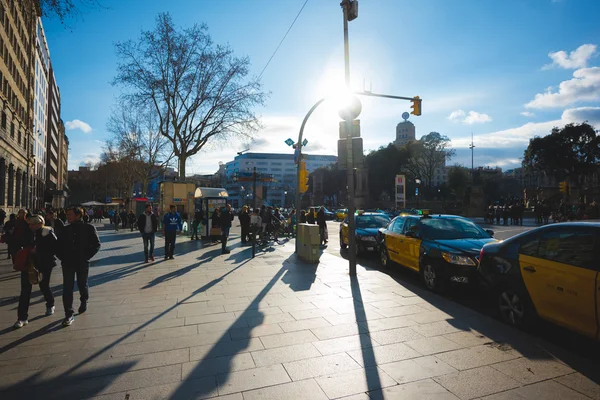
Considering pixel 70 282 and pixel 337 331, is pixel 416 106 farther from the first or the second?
pixel 70 282

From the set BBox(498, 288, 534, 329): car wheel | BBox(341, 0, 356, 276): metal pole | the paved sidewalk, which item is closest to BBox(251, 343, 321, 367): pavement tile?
the paved sidewalk

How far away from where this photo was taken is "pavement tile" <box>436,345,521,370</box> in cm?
381

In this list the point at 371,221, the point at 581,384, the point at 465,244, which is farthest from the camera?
the point at 371,221

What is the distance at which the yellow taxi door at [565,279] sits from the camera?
370cm

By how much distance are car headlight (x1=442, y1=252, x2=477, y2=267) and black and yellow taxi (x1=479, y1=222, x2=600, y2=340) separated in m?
1.00

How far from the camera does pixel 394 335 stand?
4.66 meters

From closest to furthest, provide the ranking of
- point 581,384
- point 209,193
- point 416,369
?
1. point 581,384
2. point 416,369
3. point 209,193

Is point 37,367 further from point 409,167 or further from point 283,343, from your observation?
point 409,167

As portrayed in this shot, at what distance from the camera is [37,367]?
3719 millimetres

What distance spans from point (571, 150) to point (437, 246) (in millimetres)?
55446

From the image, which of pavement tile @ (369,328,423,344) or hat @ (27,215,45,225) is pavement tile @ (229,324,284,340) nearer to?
pavement tile @ (369,328,423,344)

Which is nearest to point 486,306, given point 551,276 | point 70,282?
point 551,276

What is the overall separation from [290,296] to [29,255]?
409 centimetres

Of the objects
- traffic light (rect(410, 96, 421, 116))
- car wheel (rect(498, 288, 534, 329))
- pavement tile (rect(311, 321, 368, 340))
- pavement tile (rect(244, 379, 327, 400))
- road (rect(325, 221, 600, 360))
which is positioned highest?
traffic light (rect(410, 96, 421, 116))
